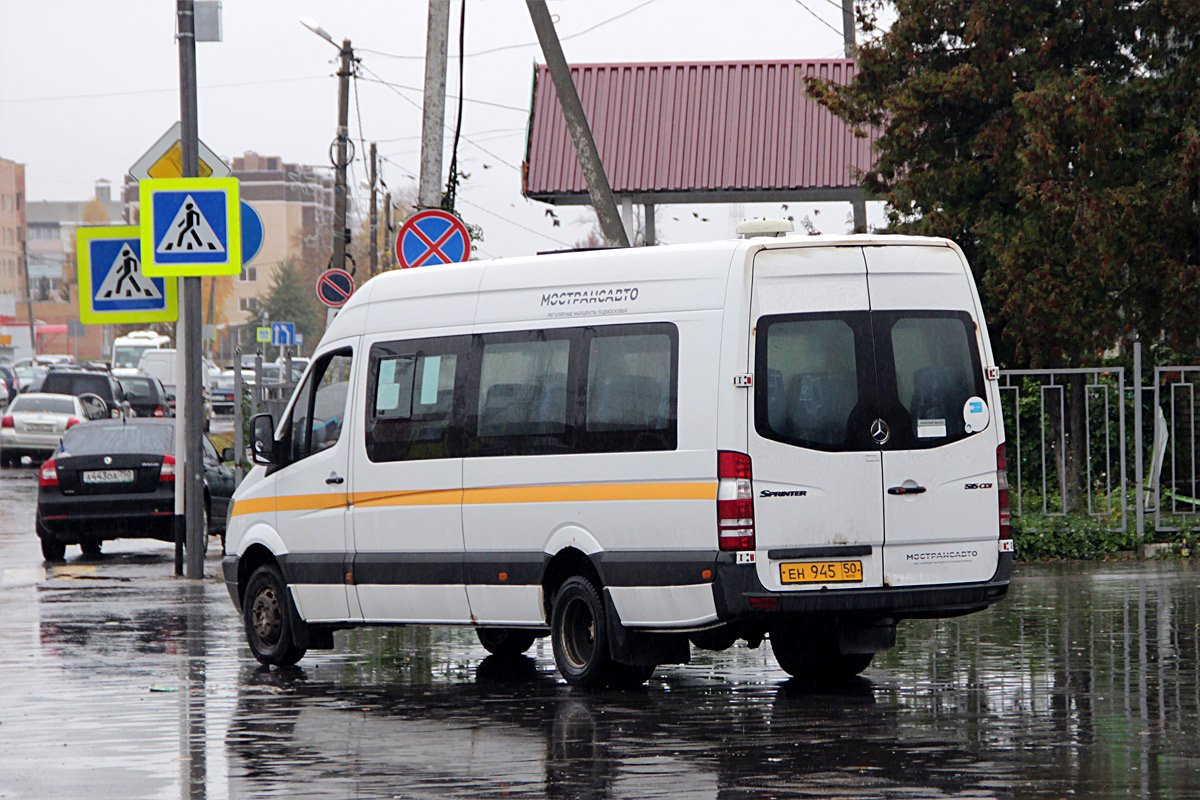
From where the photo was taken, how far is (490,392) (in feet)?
35.9

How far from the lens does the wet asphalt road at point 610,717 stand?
7.51m

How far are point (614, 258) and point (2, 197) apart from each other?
180m

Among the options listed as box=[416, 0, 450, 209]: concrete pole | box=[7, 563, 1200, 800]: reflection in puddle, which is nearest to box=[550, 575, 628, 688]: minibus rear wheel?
box=[7, 563, 1200, 800]: reflection in puddle

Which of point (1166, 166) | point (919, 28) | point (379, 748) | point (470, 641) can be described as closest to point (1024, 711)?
point (379, 748)

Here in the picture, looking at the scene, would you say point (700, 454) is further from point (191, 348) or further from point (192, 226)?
point (191, 348)

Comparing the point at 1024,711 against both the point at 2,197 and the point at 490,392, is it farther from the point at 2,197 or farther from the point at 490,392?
the point at 2,197

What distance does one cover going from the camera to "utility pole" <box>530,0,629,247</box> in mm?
20062

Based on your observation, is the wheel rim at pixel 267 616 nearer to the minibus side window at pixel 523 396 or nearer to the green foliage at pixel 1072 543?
the minibus side window at pixel 523 396

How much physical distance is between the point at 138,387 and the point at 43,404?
11.5 metres

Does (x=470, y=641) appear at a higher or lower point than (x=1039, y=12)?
lower

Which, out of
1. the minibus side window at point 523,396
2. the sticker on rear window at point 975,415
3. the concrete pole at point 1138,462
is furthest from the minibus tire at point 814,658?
the concrete pole at point 1138,462

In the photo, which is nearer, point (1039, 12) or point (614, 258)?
point (614, 258)

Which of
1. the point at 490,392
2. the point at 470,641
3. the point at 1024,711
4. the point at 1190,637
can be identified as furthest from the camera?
the point at 470,641

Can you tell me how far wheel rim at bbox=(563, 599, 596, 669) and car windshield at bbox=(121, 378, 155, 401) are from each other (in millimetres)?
41891
